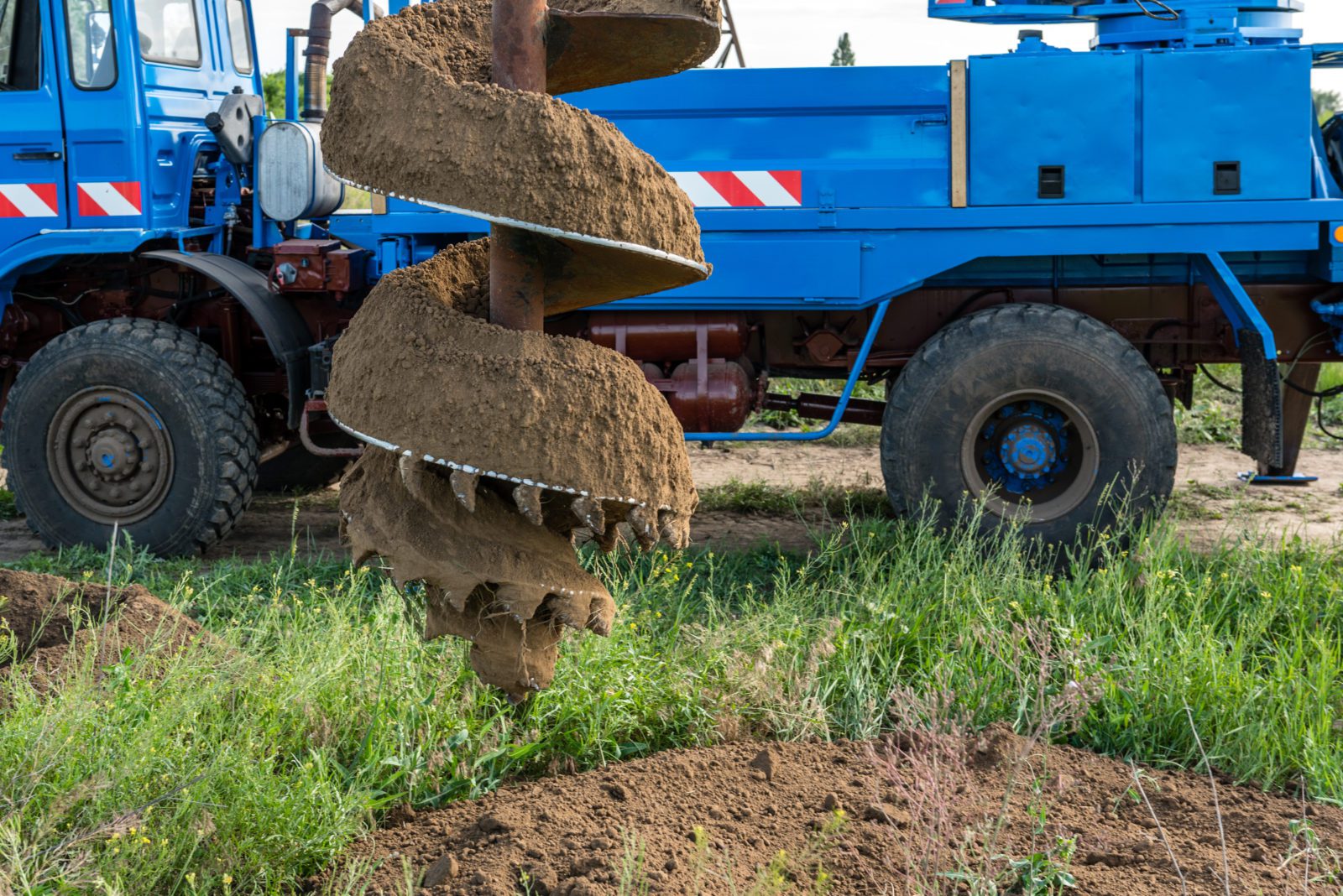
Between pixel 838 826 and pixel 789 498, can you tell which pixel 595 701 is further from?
pixel 789 498

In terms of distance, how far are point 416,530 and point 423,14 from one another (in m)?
1.03

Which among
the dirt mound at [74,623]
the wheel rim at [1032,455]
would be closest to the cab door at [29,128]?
the dirt mound at [74,623]

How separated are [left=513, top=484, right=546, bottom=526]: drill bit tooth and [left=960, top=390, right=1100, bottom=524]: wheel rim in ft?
10.8

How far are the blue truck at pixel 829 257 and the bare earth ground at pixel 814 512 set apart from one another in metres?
0.47

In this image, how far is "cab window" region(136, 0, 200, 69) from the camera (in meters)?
5.93

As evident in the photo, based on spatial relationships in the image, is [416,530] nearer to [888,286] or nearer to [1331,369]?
[888,286]

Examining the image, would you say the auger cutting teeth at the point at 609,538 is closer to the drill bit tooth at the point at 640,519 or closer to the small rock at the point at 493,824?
the drill bit tooth at the point at 640,519

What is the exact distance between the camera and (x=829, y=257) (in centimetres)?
545

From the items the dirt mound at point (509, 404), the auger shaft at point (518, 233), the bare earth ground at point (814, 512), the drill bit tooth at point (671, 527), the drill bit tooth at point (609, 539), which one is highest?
the auger shaft at point (518, 233)

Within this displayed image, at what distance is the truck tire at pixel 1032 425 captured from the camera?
532 cm

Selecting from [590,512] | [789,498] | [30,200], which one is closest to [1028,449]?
[789,498]

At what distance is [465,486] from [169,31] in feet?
15.2

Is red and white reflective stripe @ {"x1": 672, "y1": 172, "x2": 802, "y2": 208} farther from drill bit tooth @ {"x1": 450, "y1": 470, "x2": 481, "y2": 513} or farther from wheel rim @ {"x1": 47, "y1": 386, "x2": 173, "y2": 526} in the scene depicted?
drill bit tooth @ {"x1": 450, "y1": 470, "x2": 481, "y2": 513}

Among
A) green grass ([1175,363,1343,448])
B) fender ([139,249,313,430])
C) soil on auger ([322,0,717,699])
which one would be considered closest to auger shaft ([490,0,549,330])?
soil on auger ([322,0,717,699])
